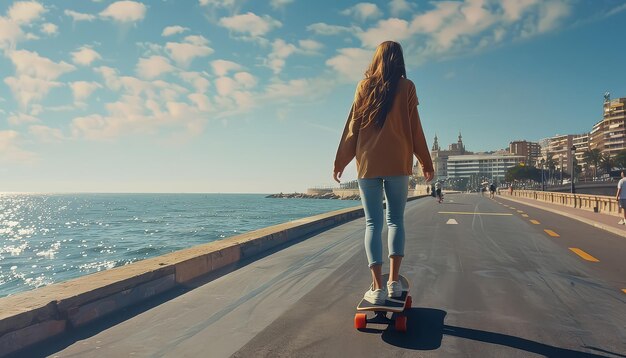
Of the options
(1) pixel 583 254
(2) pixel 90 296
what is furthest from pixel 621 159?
(2) pixel 90 296

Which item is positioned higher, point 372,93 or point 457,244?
point 372,93

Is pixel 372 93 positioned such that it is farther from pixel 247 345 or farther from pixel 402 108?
pixel 247 345

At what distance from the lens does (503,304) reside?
387cm

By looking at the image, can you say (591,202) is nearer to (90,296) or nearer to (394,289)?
(394,289)

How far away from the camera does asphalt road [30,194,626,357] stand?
2.78 metres

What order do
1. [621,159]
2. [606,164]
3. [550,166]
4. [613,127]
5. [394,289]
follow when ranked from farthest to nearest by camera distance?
[550,166] → [613,127] → [606,164] → [621,159] → [394,289]

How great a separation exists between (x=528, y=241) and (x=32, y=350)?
8.62 metres

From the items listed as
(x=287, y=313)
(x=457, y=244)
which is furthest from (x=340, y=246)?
(x=287, y=313)

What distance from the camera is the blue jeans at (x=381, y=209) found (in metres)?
3.43

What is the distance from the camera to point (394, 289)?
3.36 metres

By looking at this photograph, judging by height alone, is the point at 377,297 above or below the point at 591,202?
above

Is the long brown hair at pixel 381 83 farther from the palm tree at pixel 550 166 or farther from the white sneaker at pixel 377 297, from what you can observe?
the palm tree at pixel 550 166

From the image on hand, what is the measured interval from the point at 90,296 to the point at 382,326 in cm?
230

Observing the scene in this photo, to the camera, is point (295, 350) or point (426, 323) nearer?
point (295, 350)
